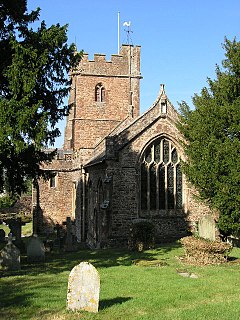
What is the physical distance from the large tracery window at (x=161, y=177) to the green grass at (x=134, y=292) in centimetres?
634

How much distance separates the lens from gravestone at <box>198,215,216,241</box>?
16836 millimetres

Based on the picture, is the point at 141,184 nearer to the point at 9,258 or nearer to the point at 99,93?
the point at 9,258

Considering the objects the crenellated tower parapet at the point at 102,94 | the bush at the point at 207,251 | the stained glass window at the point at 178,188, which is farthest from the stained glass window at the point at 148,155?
the crenellated tower parapet at the point at 102,94

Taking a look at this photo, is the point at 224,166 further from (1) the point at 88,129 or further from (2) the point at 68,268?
(1) the point at 88,129

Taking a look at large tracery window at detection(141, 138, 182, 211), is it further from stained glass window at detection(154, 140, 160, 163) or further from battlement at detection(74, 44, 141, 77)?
battlement at detection(74, 44, 141, 77)

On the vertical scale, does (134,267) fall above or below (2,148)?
below

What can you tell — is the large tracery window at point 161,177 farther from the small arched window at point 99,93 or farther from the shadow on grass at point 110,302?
the small arched window at point 99,93

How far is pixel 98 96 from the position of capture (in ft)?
108

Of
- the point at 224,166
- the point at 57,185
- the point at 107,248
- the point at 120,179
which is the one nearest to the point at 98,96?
the point at 57,185

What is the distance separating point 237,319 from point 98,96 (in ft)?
87.3

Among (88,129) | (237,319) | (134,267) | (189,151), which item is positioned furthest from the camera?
(88,129)

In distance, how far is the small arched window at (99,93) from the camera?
32.8 meters

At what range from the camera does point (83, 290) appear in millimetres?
8383

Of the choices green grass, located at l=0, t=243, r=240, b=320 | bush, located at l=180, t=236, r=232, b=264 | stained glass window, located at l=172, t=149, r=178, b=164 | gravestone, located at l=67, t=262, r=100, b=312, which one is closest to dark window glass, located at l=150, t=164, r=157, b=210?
stained glass window, located at l=172, t=149, r=178, b=164
